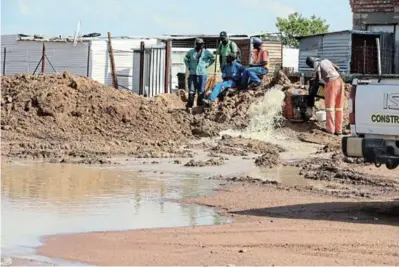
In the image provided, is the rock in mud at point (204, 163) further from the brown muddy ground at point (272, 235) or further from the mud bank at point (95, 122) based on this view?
the brown muddy ground at point (272, 235)

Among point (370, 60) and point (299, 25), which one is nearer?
point (370, 60)

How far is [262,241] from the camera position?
338 inches

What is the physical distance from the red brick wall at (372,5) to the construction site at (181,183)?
5.82 metres

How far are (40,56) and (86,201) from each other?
111 ft

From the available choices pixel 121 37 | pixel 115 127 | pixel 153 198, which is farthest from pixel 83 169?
pixel 121 37

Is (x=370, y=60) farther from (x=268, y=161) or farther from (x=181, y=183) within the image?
(x=181, y=183)

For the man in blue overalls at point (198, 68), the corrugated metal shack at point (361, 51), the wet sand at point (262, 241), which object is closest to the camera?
the wet sand at point (262, 241)

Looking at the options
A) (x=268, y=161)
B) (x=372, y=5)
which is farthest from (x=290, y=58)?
(x=268, y=161)

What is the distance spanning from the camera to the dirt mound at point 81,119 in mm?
18578

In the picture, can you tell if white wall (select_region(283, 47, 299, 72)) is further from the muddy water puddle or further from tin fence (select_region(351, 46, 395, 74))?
the muddy water puddle

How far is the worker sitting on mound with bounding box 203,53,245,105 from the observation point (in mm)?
23438

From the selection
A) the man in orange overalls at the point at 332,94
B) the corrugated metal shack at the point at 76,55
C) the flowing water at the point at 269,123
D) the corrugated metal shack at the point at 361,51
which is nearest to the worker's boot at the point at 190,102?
the flowing water at the point at 269,123

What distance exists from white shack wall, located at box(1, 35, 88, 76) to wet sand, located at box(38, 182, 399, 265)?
32351 mm

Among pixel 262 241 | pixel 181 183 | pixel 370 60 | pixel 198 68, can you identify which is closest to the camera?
pixel 262 241
